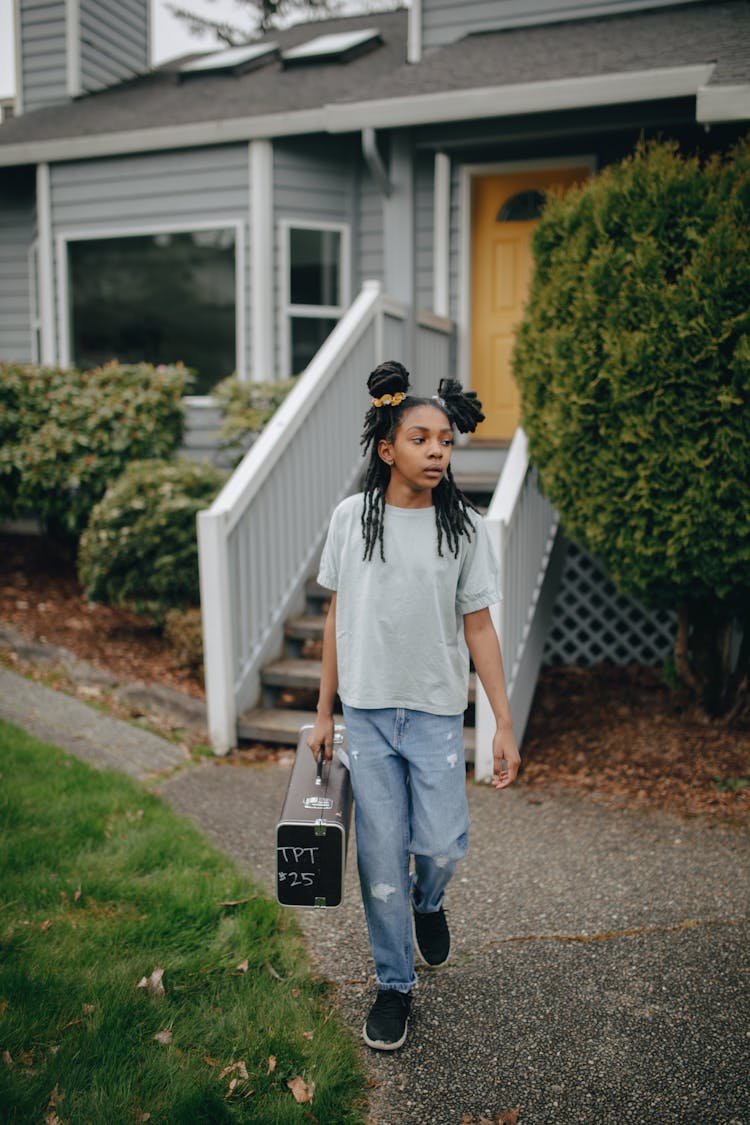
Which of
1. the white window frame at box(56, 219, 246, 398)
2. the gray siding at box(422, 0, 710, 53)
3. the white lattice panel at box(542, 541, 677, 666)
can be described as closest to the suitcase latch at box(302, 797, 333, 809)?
the white lattice panel at box(542, 541, 677, 666)

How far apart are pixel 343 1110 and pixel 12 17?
1323 cm

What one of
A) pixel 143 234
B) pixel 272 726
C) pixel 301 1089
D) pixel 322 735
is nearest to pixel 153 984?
pixel 301 1089

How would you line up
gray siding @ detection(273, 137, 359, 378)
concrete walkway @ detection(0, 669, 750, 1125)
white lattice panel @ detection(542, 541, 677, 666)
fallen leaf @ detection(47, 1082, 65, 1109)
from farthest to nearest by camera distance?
gray siding @ detection(273, 137, 359, 378)
white lattice panel @ detection(542, 541, 677, 666)
concrete walkway @ detection(0, 669, 750, 1125)
fallen leaf @ detection(47, 1082, 65, 1109)

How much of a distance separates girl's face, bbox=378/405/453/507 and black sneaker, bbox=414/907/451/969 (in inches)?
53.0

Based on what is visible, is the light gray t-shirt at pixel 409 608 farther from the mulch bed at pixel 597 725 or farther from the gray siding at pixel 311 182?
the gray siding at pixel 311 182

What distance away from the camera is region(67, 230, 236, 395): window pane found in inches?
390

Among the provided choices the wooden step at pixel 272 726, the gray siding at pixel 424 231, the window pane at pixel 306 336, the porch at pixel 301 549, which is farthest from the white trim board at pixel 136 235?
the wooden step at pixel 272 726

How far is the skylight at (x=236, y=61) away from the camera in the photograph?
11.1 metres

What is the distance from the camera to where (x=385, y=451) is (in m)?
2.75

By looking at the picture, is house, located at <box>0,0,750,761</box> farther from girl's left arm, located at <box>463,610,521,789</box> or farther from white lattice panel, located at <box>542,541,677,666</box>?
girl's left arm, located at <box>463,610,521,789</box>

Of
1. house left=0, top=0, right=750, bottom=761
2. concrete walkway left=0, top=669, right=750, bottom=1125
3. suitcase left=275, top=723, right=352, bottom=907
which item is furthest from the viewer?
Answer: house left=0, top=0, right=750, bottom=761

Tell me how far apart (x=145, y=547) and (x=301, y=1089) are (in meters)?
4.57

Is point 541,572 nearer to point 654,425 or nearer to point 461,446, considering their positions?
point 654,425

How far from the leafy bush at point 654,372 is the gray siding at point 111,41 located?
9281mm
